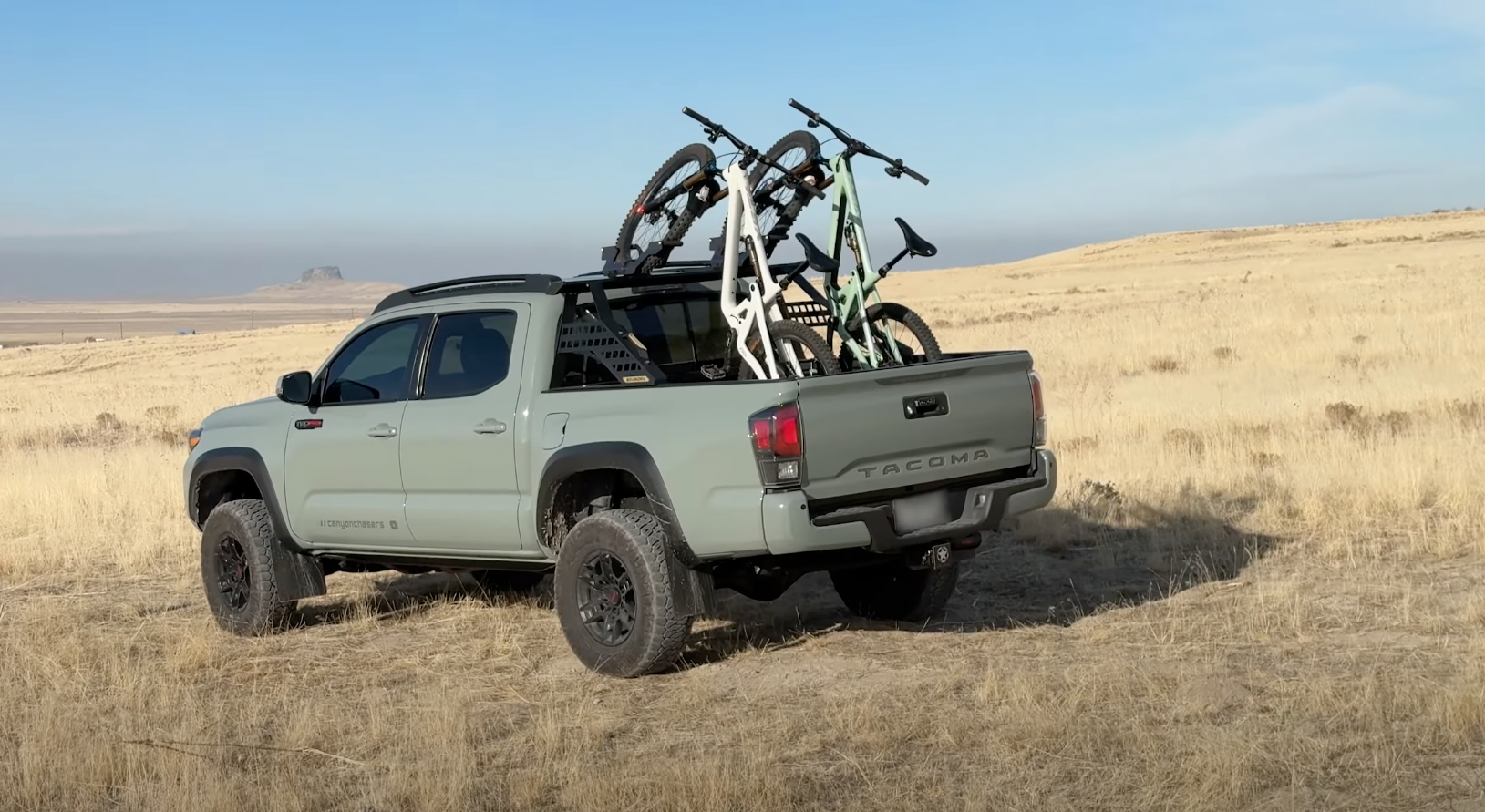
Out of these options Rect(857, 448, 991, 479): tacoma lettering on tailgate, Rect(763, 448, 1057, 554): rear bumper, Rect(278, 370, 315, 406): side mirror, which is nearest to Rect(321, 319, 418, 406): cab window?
Rect(278, 370, 315, 406): side mirror

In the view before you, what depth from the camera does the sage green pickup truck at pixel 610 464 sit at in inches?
257

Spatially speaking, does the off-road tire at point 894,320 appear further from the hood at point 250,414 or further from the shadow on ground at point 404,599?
the hood at point 250,414

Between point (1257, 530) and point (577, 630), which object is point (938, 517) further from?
point (1257, 530)

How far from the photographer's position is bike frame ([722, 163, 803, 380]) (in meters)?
7.26

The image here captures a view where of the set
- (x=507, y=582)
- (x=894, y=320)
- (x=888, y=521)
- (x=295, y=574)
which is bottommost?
(x=507, y=582)

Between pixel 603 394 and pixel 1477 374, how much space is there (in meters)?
12.9

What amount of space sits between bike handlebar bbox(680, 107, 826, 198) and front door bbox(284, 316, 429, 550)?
1730 mm

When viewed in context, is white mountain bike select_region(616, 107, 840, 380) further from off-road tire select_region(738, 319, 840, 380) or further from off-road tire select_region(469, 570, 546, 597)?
off-road tire select_region(469, 570, 546, 597)

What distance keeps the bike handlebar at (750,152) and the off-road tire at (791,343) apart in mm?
800

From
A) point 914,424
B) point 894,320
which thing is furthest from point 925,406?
point 894,320

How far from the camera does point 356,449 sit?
26.8ft

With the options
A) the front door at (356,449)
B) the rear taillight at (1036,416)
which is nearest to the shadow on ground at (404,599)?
the front door at (356,449)

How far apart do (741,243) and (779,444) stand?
211 centimetres

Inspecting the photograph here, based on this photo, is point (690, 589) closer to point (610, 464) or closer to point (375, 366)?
point (610, 464)
